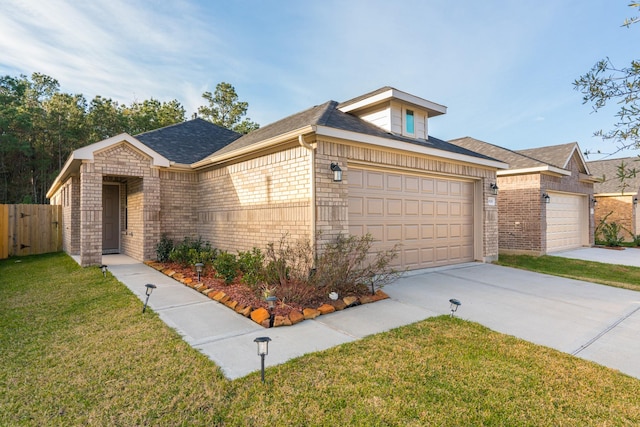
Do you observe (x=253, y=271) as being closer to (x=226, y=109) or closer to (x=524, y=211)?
(x=524, y=211)

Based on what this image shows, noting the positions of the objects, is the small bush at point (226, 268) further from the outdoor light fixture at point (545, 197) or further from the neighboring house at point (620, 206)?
the neighboring house at point (620, 206)

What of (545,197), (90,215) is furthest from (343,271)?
(545,197)

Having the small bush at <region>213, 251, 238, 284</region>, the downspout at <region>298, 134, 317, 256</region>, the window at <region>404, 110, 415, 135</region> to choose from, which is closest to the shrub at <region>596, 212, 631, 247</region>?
the window at <region>404, 110, 415, 135</region>

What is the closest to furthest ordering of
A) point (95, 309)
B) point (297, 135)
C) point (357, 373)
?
point (357, 373)
point (95, 309)
point (297, 135)

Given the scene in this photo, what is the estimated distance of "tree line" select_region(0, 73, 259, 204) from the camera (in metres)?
21.8

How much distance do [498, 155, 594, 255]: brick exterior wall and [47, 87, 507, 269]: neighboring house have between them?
325 centimetres

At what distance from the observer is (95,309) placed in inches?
217

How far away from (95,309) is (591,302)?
850 centimetres

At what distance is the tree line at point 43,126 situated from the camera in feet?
71.4

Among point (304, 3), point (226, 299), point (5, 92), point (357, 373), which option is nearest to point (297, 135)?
point (226, 299)

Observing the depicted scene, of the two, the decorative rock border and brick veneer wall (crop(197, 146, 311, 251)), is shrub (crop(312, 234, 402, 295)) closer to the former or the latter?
the decorative rock border

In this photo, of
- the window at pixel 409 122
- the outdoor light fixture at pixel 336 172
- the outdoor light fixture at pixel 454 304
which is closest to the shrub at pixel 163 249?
the outdoor light fixture at pixel 336 172

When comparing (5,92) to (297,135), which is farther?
(5,92)

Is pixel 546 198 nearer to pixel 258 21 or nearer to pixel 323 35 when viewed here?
pixel 323 35
